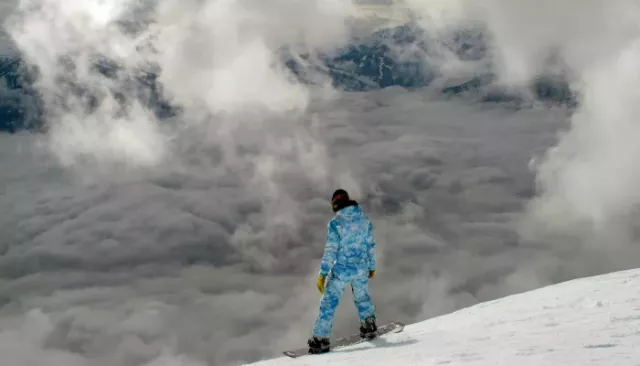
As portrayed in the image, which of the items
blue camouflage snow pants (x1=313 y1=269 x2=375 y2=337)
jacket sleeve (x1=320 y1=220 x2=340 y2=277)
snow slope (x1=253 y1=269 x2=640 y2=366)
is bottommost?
snow slope (x1=253 y1=269 x2=640 y2=366)

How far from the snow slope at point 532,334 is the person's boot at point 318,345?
29 cm

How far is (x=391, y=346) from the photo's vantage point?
381 inches

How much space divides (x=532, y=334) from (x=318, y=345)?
11.9 feet

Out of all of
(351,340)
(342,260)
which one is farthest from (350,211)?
(351,340)

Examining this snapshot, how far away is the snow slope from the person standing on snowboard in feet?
Answer: 1.94

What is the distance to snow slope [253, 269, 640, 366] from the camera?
736cm

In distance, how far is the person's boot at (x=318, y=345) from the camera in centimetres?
1023

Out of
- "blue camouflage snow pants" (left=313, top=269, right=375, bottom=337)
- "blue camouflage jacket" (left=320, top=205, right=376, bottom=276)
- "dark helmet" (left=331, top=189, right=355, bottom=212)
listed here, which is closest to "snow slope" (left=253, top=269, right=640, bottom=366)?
"blue camouflage snow pants" (left=313, top=269, right=375, bottom=337)

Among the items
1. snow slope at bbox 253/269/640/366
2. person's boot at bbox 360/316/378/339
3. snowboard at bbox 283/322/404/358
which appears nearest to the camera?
snow slope at bbox 253/269/640/366

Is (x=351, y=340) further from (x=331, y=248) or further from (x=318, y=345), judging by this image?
(x=331, y=248)

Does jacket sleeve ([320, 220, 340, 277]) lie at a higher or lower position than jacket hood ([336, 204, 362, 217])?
lower

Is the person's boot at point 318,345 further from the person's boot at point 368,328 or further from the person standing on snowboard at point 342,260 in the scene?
the person's boot at point 368,328

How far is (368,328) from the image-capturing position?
34.8 ft

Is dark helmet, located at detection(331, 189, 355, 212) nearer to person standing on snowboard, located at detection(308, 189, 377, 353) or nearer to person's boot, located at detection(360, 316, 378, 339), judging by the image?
person standing on snowboard, located at detection(308, 189, 377, 353)
